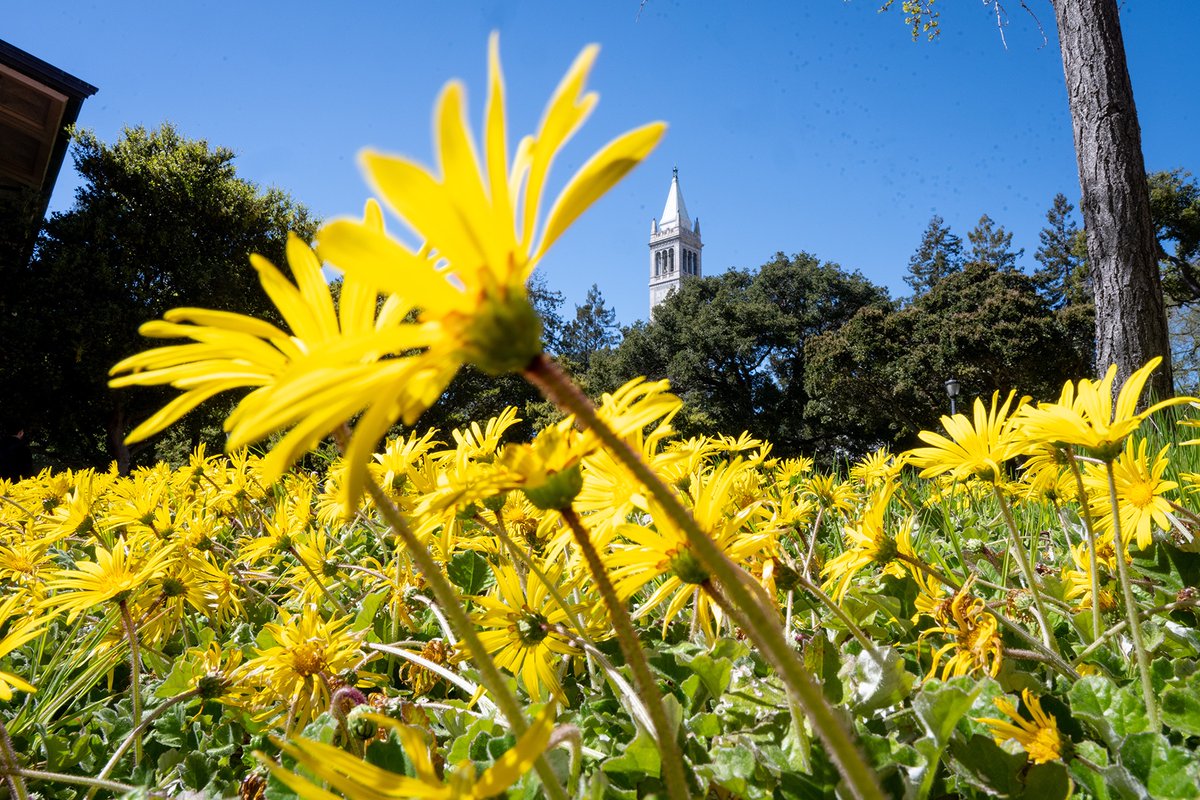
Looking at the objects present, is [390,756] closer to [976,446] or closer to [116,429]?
[976,446]

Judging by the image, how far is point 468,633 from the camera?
0.41 m

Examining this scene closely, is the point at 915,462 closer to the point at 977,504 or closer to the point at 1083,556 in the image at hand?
the point at 1083,556

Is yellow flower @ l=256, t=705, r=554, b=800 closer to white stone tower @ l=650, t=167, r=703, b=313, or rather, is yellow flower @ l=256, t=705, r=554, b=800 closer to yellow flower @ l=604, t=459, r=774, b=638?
yellow flower @ l=604, t=459, r=774, b=638

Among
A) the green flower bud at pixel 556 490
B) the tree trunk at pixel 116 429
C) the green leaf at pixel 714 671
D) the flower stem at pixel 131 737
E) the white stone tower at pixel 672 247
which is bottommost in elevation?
the flower stem at pixel 131 737

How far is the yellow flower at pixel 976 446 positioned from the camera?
105 cm

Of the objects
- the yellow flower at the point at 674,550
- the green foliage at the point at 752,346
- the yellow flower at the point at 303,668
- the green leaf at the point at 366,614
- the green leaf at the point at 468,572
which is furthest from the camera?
the green foliage at the point at 752,346

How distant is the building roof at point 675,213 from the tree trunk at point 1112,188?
184 ft

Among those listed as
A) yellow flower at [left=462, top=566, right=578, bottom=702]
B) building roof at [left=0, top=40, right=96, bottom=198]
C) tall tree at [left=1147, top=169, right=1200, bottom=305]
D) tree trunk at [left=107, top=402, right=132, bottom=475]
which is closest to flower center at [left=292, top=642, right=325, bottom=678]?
yellow flower at [left=462, top=566, right=578, bottom=702]

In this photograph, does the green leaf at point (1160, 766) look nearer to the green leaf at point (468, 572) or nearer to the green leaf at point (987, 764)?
the green leaf at point (987, 764)

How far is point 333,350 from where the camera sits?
31 cm

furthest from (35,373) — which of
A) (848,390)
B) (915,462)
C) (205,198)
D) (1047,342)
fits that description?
(1047,342)

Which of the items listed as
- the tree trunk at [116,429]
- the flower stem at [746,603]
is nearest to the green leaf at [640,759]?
the flower stem at [746,603]

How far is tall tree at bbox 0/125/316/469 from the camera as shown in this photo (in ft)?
49.1

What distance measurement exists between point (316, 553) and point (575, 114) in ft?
5.00
